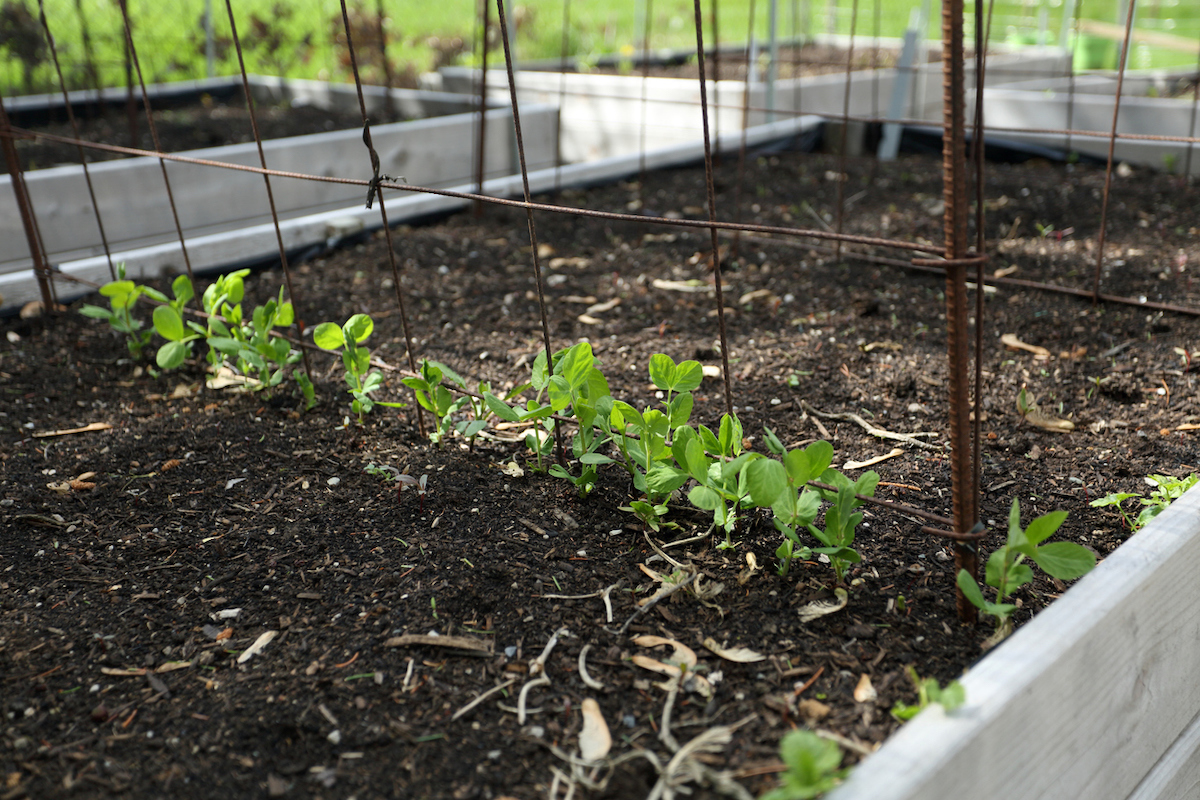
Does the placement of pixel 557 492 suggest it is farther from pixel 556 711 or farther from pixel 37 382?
pixel 37 382

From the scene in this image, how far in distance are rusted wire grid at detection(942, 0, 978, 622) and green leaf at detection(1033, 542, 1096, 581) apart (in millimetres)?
100

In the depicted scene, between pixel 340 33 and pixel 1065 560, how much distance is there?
844 centimetres

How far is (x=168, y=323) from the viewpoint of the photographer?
2.14 metres

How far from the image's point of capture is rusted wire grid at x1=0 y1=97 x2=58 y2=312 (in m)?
2.62

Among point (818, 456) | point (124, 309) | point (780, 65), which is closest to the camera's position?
point (818, 456)

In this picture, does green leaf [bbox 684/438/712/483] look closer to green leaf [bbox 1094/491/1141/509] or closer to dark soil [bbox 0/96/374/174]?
green leaf [bbox 1094/491/1141/509]

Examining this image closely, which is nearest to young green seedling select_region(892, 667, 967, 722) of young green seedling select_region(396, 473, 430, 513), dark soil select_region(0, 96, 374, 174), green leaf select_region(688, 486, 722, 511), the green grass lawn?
green leaf select_region(688, 486, 722, 511)

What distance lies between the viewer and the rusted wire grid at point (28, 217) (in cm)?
262

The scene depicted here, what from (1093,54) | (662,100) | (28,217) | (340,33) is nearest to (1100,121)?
(662,100)

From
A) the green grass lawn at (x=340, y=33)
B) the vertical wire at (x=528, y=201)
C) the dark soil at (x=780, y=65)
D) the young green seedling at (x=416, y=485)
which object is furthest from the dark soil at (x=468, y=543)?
the dark soil at (x=780, y=65)

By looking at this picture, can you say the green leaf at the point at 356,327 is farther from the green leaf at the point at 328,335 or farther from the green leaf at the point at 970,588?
the green leaf at the point at 970,588

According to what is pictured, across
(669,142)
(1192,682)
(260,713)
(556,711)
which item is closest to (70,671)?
(260,713)

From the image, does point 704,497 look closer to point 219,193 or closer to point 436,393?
point 436,393

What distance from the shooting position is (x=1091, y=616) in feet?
3.85
